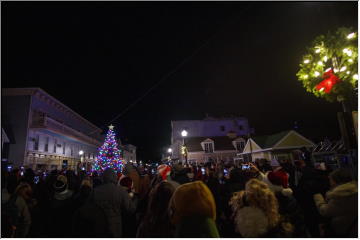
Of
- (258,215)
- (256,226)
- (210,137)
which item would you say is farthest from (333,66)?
(210,137)

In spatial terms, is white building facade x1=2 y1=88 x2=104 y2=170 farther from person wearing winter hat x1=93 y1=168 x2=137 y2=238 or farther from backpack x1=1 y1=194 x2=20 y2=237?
person wearing winter hat x1=93 y1=168 x2=137 y2=238

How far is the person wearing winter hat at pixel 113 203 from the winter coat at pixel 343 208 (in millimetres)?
3477

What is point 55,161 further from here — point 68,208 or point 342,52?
point 342,52

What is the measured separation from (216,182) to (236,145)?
107ft

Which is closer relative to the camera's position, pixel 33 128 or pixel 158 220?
pixel 158 220

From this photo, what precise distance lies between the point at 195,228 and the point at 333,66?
441 centimetres

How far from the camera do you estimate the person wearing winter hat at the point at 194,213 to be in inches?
103

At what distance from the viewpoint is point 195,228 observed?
2.62 m

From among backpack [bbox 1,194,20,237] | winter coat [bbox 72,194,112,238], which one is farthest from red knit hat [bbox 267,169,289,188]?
backpack [bbox 1,194,20,237]

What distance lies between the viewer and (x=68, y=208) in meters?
4.97

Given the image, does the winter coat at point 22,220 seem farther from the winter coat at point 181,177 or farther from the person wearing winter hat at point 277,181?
the person wearing winter hat at point 277,181

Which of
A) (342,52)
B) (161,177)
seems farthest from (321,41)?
(161,177)

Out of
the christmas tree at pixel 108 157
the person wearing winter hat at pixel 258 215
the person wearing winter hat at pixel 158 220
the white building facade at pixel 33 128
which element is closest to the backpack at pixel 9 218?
the person wearing winter hat at pixel 158 220

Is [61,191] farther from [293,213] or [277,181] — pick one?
[293,213]
